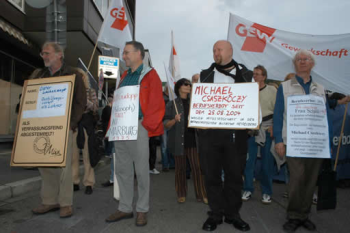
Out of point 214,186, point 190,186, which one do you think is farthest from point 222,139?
point 190,186

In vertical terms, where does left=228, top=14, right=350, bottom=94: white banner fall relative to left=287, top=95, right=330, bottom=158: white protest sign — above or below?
above

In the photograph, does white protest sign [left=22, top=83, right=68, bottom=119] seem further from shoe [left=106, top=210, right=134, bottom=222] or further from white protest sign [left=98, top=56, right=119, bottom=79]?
white protest sign [left=98, top=56, right=119, bottom=79]

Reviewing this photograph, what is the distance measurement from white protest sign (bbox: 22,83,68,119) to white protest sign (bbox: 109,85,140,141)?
0.66 m

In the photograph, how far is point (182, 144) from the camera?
4.47m

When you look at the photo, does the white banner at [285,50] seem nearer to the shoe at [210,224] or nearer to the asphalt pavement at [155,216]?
the asphalt pavement at [155,216]

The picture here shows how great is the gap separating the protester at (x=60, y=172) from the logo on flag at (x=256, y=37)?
296cm

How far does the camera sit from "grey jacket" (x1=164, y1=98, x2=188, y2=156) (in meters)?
4.47

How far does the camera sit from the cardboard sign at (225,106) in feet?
10.2

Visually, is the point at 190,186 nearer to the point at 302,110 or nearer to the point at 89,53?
the point at 302,110

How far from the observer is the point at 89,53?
45.8 ft

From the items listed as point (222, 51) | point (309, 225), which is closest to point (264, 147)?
point (309, 225)

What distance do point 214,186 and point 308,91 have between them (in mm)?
1583

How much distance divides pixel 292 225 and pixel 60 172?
9.52 ft

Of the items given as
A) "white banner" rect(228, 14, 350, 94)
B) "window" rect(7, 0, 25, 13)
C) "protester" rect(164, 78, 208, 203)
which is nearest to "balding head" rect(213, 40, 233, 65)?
"protester" rect(164, 78, 208, 203)
